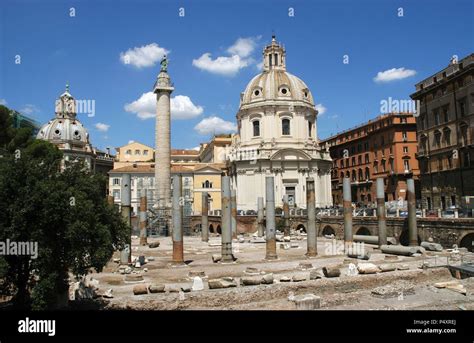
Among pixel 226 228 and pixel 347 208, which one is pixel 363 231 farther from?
pixel 226 228

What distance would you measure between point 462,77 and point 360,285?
2727 cm

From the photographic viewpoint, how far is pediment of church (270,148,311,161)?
57.8 meters

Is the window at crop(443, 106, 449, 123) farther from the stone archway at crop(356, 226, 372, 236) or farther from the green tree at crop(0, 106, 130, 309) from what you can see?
the green tree at crop(0, 106, 130, 309)

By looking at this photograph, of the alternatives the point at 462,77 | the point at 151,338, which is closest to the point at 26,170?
the point at 151,338

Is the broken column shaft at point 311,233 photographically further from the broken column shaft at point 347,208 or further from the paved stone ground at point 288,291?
the paved stone ground at point 288,291

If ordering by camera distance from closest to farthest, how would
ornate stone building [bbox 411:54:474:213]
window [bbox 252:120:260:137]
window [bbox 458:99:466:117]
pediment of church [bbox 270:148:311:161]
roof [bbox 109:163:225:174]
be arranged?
ornate stone building [bbox 411:54:474:213] → window [bbox 458:99:466:117] → pediment of church [bbox 270:148:311:161] → window [bbox 252:120:260:137] → roof [bbox 109:163:225:174]

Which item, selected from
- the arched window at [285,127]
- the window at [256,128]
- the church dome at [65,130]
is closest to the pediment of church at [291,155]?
the arched window at [285,127]

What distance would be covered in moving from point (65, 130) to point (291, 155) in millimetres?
46708

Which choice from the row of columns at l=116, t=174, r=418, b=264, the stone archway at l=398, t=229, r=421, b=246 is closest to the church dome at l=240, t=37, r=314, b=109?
the stone archway at l=398, t=229, r=421, b=246

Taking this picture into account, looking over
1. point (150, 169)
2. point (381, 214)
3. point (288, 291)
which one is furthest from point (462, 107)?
point (150, 169)

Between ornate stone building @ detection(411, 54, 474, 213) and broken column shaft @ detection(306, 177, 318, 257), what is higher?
ornate stone building @ detection(411, 54, 474, 213)

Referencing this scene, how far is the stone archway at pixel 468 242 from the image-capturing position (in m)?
25.5

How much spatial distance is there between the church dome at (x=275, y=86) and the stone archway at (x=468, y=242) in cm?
3695

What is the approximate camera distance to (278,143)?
5962 centimetres
